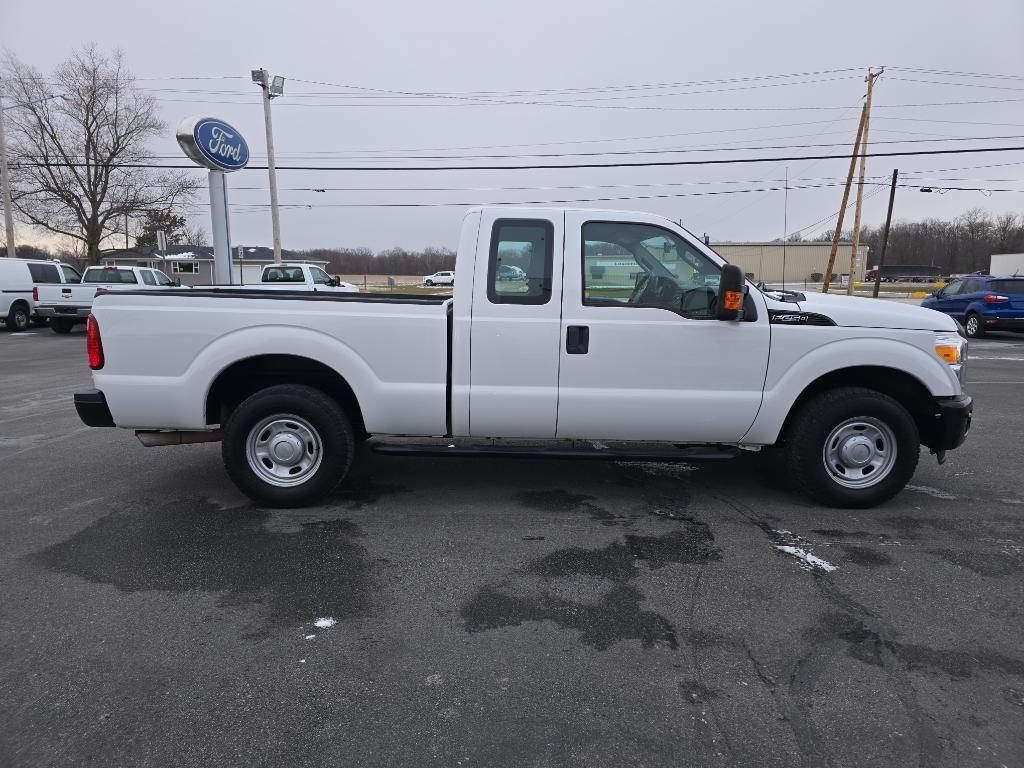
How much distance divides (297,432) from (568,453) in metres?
1.94

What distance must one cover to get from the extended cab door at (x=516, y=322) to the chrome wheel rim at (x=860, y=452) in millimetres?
2033

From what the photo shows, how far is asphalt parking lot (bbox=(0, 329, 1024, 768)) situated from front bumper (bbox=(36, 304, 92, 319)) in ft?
53.0

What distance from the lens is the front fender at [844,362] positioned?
174 inches

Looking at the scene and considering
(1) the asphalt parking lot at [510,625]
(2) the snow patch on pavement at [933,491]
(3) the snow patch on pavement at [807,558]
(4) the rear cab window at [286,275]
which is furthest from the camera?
(4) the rear cab window at [286,275]

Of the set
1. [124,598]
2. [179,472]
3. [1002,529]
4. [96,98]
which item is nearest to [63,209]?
[96,98]

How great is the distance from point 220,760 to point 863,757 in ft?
7.40

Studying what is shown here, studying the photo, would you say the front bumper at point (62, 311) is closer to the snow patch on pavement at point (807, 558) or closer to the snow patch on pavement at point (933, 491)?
the snow patch on pavement at point (807, 558)

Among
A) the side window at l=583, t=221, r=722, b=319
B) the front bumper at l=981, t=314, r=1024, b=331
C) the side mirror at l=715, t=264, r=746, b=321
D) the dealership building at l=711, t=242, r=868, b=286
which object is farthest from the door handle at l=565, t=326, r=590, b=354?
the dealership building at l=711, t=242, r=868, b=286

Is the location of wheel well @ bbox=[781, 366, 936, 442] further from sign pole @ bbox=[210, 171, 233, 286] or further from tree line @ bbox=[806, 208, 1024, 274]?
tree line @ bbox=[806, 208, 1024, 274]

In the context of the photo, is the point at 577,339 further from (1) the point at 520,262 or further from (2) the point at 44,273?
(2) the point at 44,273

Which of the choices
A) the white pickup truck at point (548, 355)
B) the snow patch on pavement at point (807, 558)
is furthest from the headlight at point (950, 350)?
the snow patch on pavement at point (807, 558)

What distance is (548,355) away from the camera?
438 centimetres

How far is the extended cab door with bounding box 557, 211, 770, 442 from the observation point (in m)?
4.37

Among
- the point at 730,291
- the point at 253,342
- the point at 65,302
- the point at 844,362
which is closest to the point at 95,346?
the point at 253,342
